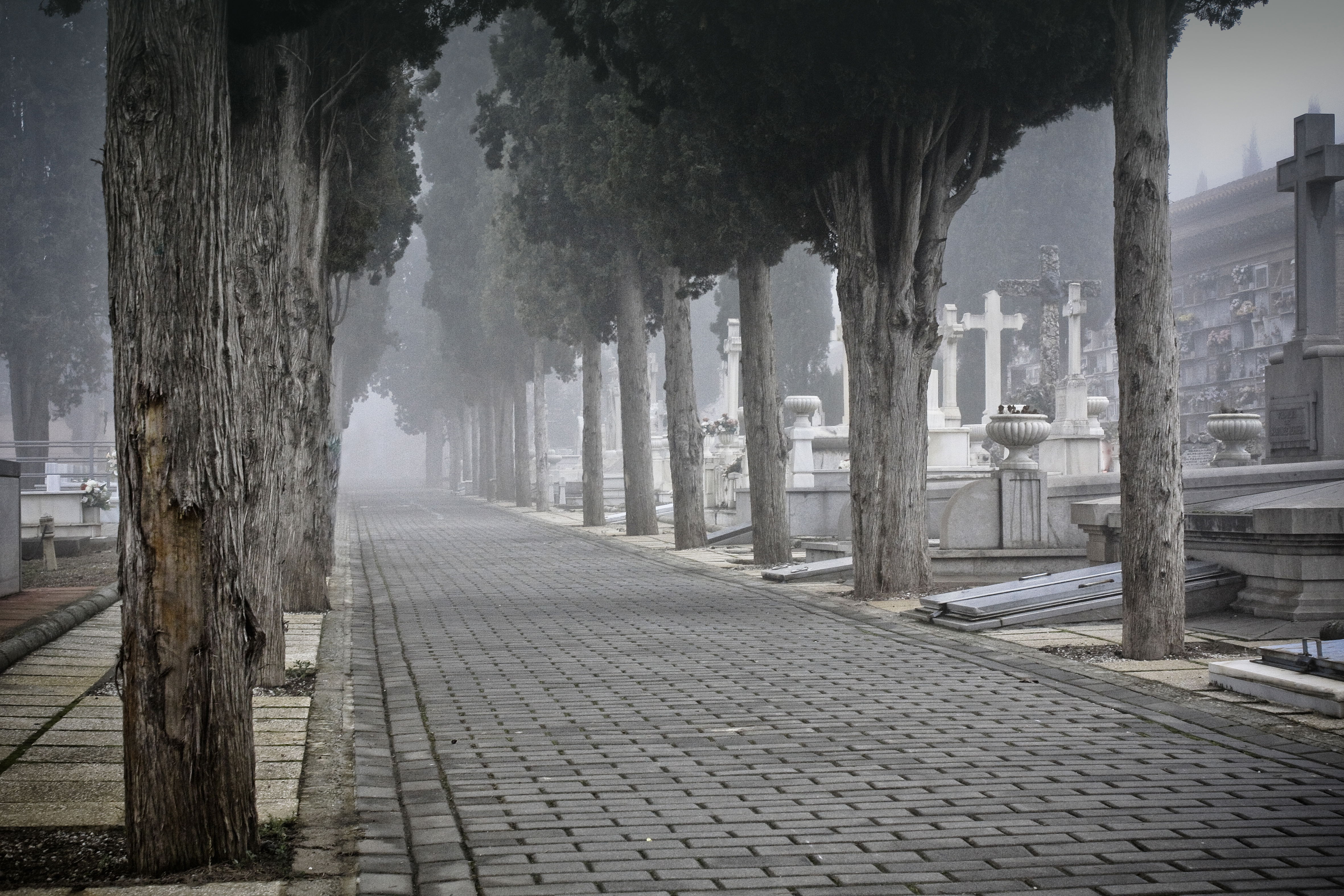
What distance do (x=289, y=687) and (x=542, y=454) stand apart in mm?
25593

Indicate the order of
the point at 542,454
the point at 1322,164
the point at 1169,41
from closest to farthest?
1. the point at 1169,41
2. the point at 1322,164
3. the point at 542,454

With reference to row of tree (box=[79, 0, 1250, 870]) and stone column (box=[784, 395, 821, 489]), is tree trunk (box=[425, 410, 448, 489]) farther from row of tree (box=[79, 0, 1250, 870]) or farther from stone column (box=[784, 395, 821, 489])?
row of tree (box=[79, 0, 1250, 870])

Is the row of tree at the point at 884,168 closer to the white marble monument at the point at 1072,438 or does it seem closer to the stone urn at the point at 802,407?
the stone urn at the point at 802,407

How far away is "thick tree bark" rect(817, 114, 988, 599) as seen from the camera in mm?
12242

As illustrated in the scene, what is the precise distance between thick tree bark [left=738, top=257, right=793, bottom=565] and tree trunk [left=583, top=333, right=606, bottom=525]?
997 cm

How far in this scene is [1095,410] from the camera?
26.3 meters

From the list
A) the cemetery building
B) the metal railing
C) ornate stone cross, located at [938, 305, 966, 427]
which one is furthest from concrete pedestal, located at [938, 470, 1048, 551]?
→ the cemetery building

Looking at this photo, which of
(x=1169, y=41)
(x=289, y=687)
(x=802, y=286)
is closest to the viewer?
(x=289, y=687)

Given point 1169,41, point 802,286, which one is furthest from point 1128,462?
point 802,286

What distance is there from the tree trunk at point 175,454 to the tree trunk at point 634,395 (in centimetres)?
1815

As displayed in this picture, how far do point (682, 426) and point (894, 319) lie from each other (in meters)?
8.23

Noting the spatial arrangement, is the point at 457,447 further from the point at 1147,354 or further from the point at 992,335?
the point at 1147,354

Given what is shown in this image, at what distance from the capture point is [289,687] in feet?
25.6

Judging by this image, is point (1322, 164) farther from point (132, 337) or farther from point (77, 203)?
point (77, 203)
